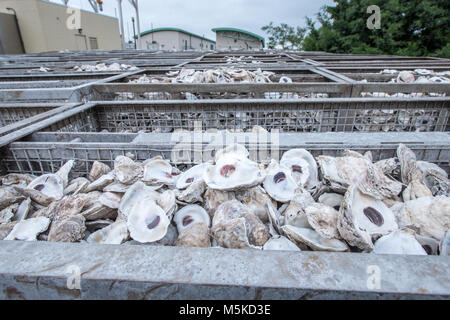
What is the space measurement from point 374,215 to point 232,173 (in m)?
0.65

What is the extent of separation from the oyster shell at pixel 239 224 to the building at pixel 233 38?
98.3 feet

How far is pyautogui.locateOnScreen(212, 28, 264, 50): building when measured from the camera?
28.3m

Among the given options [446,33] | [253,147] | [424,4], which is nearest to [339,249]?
[253,147]

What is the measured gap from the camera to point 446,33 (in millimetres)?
13320

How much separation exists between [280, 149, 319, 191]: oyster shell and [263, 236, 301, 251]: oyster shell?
1.19 ft

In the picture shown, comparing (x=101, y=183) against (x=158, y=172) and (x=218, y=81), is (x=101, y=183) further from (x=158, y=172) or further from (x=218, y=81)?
(x=218, y=81)

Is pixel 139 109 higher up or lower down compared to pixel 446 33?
lower down

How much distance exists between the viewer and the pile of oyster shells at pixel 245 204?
92 cm

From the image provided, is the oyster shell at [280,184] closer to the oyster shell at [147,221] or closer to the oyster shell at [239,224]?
the oyster shell at [239,224]

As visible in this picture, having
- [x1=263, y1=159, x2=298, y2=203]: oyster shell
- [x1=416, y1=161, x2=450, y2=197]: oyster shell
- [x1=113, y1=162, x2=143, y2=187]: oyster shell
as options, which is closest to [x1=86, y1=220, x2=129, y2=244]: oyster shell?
[x1=113, y1=162, x2=143, y2=187]: oyster shell

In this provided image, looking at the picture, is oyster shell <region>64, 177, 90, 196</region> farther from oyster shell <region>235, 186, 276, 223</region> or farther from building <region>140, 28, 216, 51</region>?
building <region>140, 28, 216, 51</region>

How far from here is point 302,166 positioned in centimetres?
124
